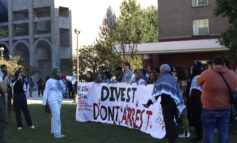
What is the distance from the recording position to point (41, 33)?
226ft

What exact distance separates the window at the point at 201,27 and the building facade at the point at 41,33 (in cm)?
2626

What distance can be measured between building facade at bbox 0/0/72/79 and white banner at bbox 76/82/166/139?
4483 cm

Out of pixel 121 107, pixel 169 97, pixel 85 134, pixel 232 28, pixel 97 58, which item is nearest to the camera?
pixel 169 97

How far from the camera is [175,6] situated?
39.0m

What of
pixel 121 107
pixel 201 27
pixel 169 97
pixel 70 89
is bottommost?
pixel 70 89

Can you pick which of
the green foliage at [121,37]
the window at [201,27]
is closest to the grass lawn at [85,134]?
the window at [201,27]

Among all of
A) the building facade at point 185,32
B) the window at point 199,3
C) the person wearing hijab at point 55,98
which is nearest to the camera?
the person wearing hijab at point 55,98

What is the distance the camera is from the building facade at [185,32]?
36594 mm

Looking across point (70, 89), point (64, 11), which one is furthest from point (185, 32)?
point (64, 11)

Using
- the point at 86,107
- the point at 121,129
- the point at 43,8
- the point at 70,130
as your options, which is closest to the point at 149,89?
the point at 121,129

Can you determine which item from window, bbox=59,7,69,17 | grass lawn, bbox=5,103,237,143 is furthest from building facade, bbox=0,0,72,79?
grass lawn, bbox=5,103,237,143

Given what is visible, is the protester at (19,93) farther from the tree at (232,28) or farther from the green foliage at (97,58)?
the green foliage at (97,58)

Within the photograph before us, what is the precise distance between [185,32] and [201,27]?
163 cm

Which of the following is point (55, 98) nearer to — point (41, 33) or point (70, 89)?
point (70, 89)
